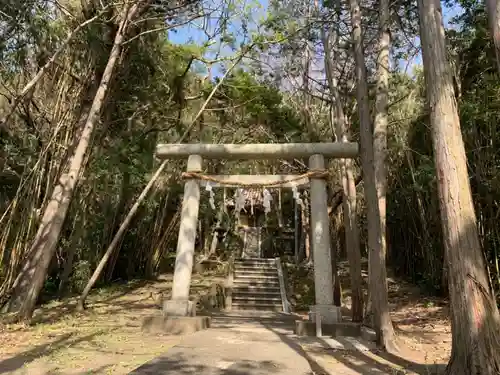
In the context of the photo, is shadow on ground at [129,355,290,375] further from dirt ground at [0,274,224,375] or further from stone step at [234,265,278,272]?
stone step at [234,265,278,272]

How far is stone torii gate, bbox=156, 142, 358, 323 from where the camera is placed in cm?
625

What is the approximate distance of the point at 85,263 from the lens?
1059cm

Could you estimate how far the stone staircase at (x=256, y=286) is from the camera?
35.7 ft

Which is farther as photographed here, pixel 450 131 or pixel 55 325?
pixel 55 325

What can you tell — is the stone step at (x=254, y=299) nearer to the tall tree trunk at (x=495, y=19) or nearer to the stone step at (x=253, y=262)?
the stone step at (x=253, y=262)

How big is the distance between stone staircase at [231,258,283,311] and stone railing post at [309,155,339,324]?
4.57 m

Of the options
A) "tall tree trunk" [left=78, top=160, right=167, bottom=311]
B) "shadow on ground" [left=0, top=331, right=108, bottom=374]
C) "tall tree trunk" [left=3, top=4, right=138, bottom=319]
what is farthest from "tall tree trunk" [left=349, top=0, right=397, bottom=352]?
"tall tree trunk" [left=78, top=160, right=167, bottom=311]

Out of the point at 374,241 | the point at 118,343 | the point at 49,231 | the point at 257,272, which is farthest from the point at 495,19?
the point at 257,272

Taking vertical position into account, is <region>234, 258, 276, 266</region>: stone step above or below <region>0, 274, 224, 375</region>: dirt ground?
above

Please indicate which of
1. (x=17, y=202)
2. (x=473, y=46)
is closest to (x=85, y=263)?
(x=17, y=202)

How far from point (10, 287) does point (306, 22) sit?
783 cm

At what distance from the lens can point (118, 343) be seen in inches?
193

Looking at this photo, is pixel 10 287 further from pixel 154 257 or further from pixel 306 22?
pixel 306 22

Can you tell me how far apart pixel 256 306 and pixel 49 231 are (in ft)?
19.4
